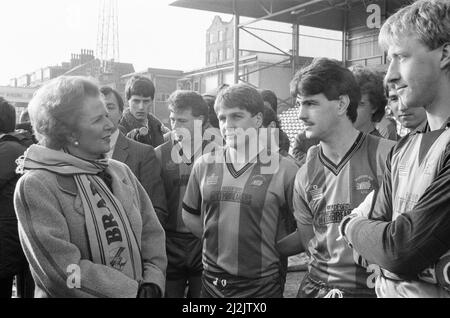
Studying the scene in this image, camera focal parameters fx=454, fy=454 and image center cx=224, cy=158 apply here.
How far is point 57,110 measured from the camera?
200 cm

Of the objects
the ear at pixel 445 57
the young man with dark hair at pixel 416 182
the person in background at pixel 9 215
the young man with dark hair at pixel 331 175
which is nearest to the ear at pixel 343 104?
the young man with dark hair at pixel 331 175

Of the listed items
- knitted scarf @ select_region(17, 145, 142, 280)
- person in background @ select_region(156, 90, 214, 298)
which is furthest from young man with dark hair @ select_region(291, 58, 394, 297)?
person in background @ select_region(156, 90, 214, 298)

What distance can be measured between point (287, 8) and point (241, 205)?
1267 centimetres

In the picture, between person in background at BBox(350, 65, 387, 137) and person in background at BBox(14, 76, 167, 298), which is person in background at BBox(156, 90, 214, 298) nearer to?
person in background at BBox(14, 76, 167, 298)

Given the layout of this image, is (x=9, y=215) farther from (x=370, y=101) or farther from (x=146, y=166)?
(x=370, y=101)

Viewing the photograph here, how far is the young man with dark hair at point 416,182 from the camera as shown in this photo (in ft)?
4.37

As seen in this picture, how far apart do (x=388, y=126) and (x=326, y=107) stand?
1344mm

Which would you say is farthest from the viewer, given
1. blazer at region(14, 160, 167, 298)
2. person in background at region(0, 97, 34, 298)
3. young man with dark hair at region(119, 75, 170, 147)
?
young man with dark hair at region(119, 75, 170, 147)

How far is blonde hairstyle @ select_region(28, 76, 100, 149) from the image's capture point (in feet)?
6.56

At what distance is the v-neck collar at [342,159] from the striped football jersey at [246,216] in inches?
13.6

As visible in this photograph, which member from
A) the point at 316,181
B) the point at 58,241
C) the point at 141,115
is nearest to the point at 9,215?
the point at 141,115

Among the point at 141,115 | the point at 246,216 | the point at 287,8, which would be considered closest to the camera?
the point at 246,216

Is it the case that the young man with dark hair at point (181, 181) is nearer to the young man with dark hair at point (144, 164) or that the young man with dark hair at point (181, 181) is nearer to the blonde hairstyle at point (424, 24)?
the young man with dark hair at point (144, 164)
